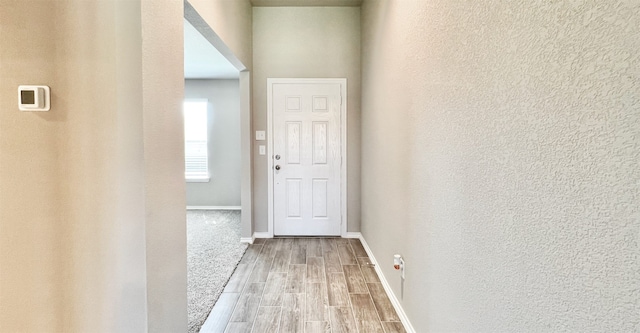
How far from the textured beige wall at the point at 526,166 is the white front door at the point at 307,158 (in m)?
2.17

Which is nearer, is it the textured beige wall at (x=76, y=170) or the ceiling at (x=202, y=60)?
the textured beige wall at (x=76, y=170)

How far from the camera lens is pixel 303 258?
11.0 feet

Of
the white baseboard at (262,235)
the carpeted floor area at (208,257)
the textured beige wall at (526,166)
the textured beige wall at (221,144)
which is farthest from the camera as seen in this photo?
the textured beige wall at (221,144)

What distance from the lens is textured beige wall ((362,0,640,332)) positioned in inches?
25.0

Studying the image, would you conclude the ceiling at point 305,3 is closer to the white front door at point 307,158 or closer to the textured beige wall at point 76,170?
the white front door at point 307,158

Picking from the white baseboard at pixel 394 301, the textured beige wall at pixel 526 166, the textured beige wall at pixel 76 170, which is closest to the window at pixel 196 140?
the white baseboard at pixel 394 301

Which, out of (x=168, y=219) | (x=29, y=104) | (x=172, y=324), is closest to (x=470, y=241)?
(x=168, y=219)

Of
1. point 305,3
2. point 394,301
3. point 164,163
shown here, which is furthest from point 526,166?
point 305,3

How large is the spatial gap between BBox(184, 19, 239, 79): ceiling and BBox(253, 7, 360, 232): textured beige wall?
0.66 meters

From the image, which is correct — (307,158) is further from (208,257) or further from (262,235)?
(208,257)

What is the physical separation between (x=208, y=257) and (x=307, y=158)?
161 centimetres

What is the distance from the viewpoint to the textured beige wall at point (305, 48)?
3.92 m

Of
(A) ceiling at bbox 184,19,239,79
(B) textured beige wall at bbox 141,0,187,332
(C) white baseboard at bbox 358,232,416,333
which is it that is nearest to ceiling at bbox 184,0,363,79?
(A) ceiling at bbox 184,19,239,79

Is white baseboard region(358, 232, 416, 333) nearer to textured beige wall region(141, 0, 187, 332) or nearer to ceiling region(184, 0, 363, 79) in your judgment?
textured beige wall region(141, 0, 187, 332)
